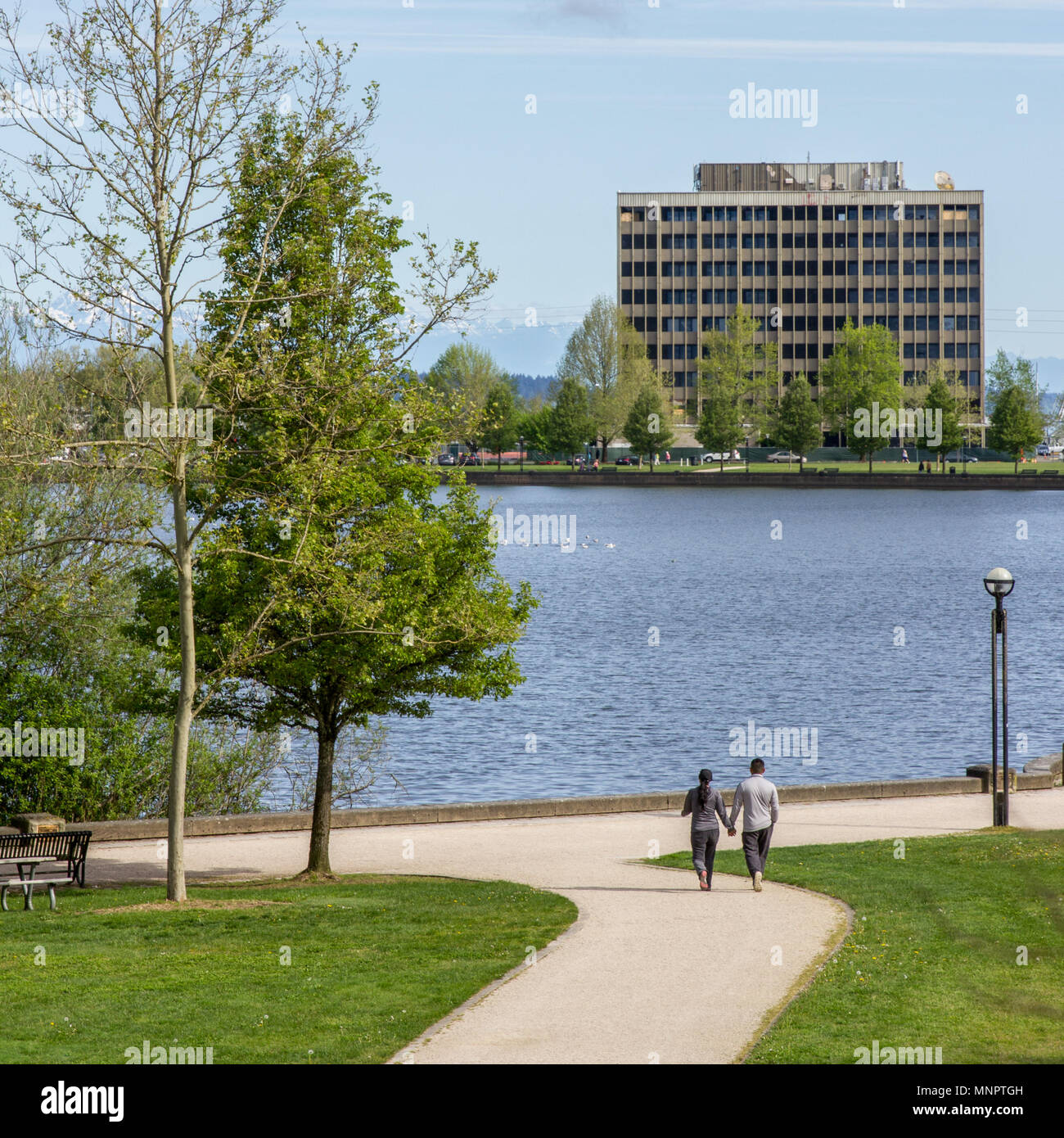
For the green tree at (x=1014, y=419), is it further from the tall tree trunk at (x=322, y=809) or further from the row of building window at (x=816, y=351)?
the tall tree trunk at (x=322, y=809)

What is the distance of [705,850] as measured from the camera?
1652 cm

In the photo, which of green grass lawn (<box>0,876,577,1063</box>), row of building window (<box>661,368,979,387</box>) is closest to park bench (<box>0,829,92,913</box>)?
green grass lawn (<box>0,876,577,1063</box>)

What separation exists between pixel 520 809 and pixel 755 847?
766 centimetres

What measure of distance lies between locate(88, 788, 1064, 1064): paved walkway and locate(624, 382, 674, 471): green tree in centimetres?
12641

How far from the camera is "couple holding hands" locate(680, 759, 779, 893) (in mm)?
16234

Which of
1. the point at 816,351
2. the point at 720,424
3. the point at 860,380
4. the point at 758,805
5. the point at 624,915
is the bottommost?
the point at 624,915

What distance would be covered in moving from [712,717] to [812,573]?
41648mm

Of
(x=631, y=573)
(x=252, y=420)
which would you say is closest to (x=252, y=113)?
(x=252, y=420)

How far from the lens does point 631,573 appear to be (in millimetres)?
84438

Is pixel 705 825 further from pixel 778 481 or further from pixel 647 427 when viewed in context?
pixel 647 427

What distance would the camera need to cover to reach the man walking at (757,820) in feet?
53.2

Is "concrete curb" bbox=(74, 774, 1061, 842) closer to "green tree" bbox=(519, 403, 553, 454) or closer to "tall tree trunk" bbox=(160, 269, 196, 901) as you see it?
"tall tree trunk" bbox=(160, 269, 196, 901)

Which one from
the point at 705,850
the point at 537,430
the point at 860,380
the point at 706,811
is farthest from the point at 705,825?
the point at 537,430
